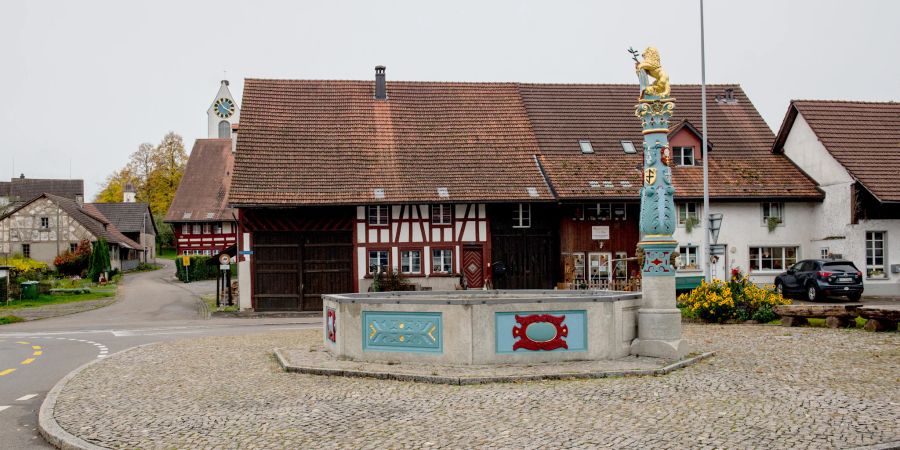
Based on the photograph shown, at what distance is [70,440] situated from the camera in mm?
9008

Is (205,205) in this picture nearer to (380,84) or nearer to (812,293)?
(380,84)

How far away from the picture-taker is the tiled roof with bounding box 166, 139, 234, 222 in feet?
214

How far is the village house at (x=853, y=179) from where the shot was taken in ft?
113

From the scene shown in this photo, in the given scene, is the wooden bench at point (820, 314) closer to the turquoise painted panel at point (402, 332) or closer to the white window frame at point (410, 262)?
the turquoise painted panel at point (402, 332)

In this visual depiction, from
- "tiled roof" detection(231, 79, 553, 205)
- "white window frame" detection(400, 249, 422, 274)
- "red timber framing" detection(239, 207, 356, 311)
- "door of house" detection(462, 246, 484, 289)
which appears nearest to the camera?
"red timber framing" detection(239, 207, 356, 311)

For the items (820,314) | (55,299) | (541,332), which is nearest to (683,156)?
(820,314)

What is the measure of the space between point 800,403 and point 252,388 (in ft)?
24.1

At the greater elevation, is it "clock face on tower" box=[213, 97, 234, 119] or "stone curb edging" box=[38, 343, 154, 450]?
"clock face on tower" box=[213, 97, 234, 119]

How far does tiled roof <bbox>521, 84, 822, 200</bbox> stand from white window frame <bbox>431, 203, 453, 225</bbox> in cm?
449

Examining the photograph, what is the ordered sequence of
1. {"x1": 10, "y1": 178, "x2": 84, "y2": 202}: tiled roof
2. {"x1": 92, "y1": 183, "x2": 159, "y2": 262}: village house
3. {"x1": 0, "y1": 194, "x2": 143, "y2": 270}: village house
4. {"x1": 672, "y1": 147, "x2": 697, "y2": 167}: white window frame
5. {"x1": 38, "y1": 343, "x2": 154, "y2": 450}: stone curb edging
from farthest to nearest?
{"x1": 10, "y1": 178, "x2": 84, "y2": 202}: tiled roof < {"x1": 92, "y1": 183, "x2": 159, "y2": 262}: village house < {"x1": 0, "y1": 194, "x2": 143, "y2": 270}: village house < {"x1": 672, "y1": 147, "x2": 697, "y2": 167}: white window frame < {"x1": 38, "y1": 343, "x2": 154, "y2": 450}: stone curb edging

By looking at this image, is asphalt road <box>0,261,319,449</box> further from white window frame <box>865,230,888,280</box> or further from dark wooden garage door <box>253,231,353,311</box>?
white window frame <box>865,230,888,280</box>

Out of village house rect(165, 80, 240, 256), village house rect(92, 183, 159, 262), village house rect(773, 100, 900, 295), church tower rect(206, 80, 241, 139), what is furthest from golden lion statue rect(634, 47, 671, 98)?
church tower rect(206, 80, 241, 139)

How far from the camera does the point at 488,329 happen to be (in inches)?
516

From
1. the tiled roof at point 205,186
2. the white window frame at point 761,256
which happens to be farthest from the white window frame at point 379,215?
the tiled roof at point 205,186
